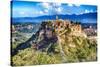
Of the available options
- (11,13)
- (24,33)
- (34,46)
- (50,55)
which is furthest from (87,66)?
(11,13)

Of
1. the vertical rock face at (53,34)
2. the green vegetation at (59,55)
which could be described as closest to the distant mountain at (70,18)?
the vertical rock face at (53,34)

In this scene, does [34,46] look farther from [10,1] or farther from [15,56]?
[10,1]

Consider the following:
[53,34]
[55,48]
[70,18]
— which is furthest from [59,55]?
[70,18]

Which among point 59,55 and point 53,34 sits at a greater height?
point 53,34

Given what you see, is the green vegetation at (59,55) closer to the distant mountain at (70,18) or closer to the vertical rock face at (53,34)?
the vertical rock face at (53,34)

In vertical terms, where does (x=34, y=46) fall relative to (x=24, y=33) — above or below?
below

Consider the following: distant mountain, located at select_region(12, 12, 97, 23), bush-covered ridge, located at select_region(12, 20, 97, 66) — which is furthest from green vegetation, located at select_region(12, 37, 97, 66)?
distant mountain, located at select_region(12, 12, 97, 23)

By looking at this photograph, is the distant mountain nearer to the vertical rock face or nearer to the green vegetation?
the vertical rock face

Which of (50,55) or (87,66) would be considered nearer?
(50,55)

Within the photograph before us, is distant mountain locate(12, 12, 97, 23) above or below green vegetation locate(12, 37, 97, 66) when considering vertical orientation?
above

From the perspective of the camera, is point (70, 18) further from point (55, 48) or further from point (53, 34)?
point (55, 48)
